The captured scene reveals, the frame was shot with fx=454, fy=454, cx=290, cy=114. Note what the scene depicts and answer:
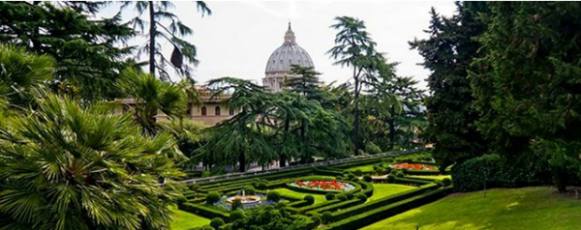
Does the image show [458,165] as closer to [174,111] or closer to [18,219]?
[174,111]

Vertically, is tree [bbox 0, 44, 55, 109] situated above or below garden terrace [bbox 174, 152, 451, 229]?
above

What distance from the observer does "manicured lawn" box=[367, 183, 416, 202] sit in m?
20.4

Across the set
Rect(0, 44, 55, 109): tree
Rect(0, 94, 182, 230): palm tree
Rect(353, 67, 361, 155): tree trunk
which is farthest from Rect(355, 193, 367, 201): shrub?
Rect(353, 67, 361, 155): tree trunk

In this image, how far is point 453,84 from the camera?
1873cm

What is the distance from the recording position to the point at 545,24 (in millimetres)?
9719

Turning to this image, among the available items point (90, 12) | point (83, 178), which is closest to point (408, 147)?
point (90, 12)

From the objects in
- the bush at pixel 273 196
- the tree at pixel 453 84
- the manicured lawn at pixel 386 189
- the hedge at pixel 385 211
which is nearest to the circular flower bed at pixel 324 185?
the manicured lawn at pixel 386 189

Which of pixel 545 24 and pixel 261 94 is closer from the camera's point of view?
pixel 545 24

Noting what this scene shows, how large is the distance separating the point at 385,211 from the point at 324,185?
19.6ft

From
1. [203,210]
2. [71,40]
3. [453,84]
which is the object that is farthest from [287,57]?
[71,40]

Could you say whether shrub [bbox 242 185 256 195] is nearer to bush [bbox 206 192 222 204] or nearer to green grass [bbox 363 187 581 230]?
bush [bbox 206 192 222 204]

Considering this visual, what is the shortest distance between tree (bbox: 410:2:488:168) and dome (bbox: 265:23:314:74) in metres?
78.2

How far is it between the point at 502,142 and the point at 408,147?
29530mm

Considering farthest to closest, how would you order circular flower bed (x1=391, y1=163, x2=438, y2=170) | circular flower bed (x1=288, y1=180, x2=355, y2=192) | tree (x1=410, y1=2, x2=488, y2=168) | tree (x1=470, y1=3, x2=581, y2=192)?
circular flower bed (x1=391, y1=163, x2=438, y2=170) < circular flower bed (x1=288, y1=180, x2=355, y2=192) < tree (x1=410, y1=2, x2=488, y2=168) < tree (x1=470, y1=3, x2=581, y2=192)
